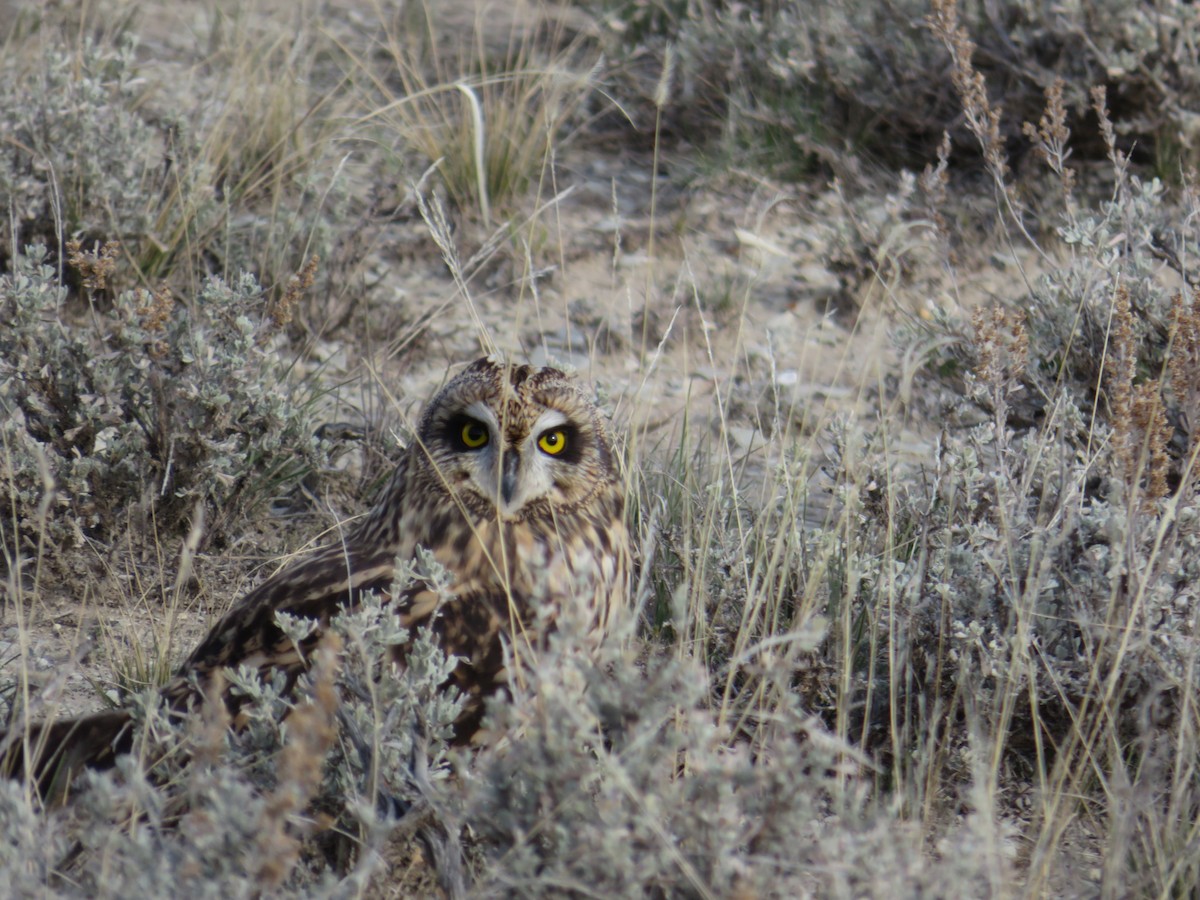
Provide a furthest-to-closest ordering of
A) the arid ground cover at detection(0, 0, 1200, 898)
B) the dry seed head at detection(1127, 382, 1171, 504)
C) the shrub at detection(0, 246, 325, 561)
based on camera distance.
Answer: the shrub at detection(0, 246, 325, 561) → the dry seed head at detection(1127, 382, 1171, 504) → the arid ground cover at detection(0, 0, 1200, 898)

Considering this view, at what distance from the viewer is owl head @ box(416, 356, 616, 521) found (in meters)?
2.93

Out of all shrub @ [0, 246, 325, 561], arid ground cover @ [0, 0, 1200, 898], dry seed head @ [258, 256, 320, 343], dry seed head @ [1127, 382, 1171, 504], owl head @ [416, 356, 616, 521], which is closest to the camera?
arid ground cover @ [0, 0, 1200, 898]

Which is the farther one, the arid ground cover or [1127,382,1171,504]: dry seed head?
[1127,382,1171,504]: dry seed head

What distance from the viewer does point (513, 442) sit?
116 inches

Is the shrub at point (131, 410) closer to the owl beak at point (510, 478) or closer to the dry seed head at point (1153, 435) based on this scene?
the owl beak at point (510, 478)

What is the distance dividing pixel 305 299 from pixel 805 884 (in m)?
2.98

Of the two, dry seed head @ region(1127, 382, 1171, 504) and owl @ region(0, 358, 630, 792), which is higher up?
dry seed head @ region(1127, 382, 1171, 504)

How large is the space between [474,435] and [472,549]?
9.3 inches

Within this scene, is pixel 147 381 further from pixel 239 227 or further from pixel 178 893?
pixel 178 893

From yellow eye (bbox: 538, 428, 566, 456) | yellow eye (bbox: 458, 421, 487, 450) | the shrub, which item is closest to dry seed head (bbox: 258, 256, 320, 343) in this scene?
the shrub

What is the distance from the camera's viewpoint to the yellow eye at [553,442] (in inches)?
118

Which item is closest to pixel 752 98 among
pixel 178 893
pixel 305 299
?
pixel 305 299

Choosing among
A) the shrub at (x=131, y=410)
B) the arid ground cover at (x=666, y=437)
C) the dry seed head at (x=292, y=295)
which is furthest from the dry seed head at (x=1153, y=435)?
the shrub at (x=131, y=410)

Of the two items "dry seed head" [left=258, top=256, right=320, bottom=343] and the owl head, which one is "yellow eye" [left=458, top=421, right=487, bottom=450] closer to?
the owl head
